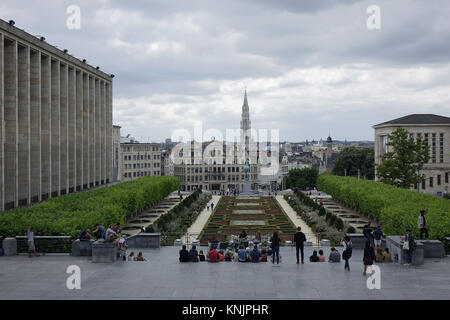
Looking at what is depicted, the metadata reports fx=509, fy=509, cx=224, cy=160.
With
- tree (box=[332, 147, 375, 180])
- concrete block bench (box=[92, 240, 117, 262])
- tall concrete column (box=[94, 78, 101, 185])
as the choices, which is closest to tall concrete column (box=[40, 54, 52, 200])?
tall concrete column (box=[94, 78, 101, 185])

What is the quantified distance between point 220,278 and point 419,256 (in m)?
9.55

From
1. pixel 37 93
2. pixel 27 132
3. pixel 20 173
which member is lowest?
pixel 20 173

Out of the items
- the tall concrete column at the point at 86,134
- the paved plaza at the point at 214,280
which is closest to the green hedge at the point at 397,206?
the paved plaza at the point at 214,280

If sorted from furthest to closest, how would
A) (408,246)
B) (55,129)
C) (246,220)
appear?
(246,220) → (55,129) → (408,246)

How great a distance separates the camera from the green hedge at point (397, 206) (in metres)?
33.2

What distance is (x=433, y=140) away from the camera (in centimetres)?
10294

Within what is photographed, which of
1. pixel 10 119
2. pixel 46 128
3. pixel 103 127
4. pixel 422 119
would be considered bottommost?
pixel 46 128

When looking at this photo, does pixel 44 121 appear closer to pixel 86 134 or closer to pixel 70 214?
pixel 86 134

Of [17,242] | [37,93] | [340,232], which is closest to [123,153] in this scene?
[37,93]

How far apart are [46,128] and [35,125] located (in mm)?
3034

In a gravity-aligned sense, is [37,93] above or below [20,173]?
above

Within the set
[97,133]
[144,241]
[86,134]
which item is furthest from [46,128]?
[144,241]
